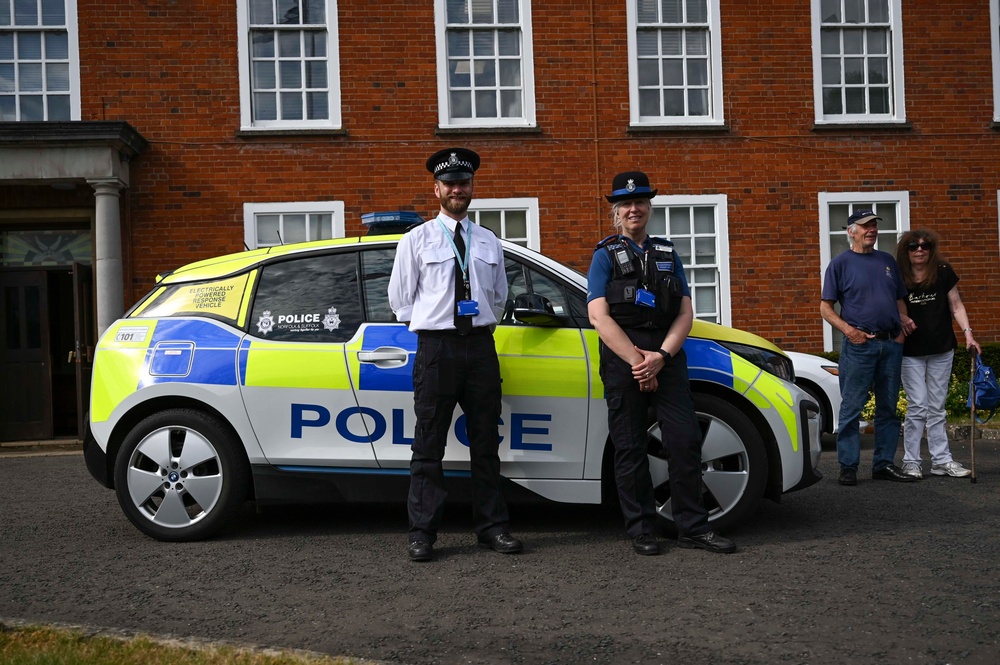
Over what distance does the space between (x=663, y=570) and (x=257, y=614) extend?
6.18 ft

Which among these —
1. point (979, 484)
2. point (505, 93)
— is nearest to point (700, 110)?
point (505, 93)

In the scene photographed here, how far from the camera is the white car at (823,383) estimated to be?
9516mm

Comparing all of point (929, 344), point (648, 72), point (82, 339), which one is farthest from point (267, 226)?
point (929, 344)

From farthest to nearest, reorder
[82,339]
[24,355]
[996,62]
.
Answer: [996,62], [24,355], [82,339]

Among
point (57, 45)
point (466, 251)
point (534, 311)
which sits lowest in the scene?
point (534, 311)

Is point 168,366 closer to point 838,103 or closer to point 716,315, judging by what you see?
point 716,315

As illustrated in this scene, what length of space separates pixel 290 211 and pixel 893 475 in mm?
8156

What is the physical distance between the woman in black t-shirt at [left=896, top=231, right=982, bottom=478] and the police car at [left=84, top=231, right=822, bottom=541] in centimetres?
233

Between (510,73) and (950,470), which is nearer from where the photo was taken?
(950,470)

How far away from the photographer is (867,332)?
756cm

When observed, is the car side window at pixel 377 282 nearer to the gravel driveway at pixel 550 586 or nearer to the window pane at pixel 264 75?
the gravel driveway at pixel 550 586

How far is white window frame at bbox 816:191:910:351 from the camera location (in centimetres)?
1364

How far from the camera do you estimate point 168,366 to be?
5.75m

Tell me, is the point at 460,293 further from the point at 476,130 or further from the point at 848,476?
the point at 476,130
